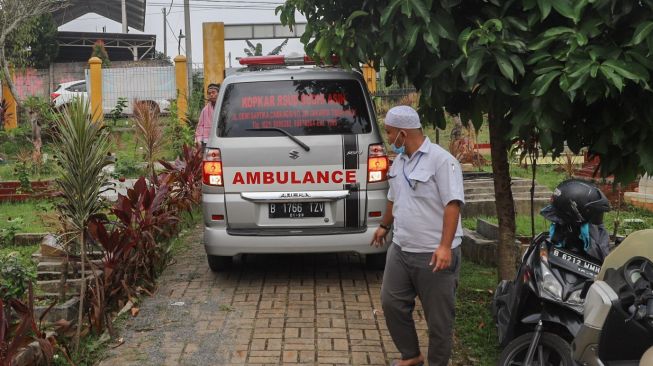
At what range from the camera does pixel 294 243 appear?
6.08 m

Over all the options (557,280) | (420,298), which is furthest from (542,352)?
(420,298)

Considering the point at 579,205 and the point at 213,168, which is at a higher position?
the point at 213,168

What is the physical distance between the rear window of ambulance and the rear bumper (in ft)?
2.74

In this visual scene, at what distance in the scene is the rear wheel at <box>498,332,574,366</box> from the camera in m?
3.78

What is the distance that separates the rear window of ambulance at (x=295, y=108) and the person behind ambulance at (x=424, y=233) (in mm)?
1961

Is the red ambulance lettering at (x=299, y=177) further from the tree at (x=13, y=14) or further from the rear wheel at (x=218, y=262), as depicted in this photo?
the tree at (x=13, y=14)

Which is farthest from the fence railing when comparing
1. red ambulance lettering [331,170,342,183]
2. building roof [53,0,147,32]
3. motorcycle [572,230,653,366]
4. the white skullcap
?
motorcycle [572,230,653,366]

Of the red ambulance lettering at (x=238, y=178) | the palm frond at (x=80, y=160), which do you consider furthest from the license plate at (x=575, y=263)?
the palm frond at (x=80, y=160)

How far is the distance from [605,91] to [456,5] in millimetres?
1058

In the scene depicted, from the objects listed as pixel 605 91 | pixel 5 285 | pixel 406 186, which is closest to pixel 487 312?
pixel 406 186

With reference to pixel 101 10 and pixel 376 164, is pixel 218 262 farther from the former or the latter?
pixel 101 10

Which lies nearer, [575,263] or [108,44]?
[575,263]

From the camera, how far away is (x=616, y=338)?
2.87 meters

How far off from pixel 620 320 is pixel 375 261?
3938 mm
